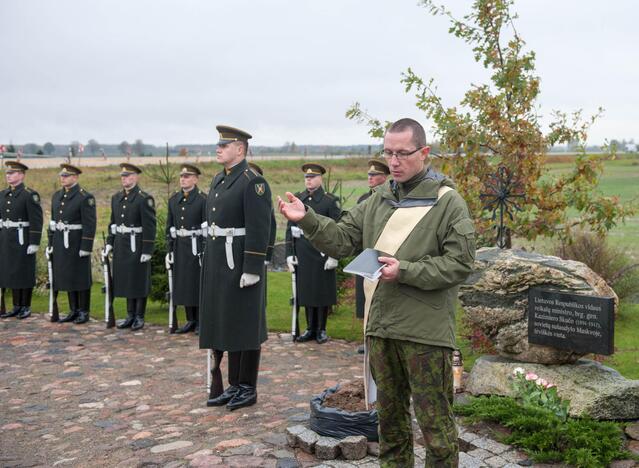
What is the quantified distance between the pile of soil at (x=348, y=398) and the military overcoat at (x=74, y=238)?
19.2ft

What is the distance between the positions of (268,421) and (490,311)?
80.4 inches

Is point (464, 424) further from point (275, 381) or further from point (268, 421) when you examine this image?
point (275, 381)

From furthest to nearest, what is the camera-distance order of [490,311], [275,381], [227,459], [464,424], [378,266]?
[275,381] < [490,311] < [464,424] < [227,459] < [378,266]

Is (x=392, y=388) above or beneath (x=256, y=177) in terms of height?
beneath

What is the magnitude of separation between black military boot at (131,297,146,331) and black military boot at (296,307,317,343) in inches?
92.0

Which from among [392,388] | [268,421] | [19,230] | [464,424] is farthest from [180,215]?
[392,388]

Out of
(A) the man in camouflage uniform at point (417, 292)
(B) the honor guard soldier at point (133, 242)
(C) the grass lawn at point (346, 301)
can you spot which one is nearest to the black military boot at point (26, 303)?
(C) the grass lawn at point (346, 301)

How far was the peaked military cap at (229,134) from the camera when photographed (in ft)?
20.3

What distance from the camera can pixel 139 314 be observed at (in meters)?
10.1

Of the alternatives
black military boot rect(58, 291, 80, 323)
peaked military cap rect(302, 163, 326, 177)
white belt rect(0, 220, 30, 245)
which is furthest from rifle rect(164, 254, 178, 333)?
white belt rect(0, 220, 30, 245)

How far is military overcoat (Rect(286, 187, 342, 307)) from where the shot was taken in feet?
29.8

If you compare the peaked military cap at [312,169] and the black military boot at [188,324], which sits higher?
the peaked military cap at [312,169]

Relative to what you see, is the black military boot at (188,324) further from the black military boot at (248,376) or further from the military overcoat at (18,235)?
the black military boot at (248,376)

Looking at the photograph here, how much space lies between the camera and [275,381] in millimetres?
7188
